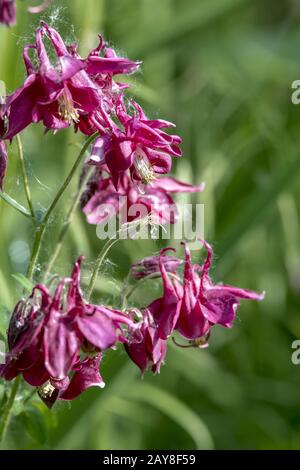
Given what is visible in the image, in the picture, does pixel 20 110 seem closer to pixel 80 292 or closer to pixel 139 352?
pixel 80 292

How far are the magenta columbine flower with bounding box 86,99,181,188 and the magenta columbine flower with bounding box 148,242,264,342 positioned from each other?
0.48 feet

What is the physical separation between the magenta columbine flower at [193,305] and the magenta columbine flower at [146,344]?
0.01 metres

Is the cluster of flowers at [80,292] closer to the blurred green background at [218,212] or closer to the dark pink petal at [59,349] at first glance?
the dark pink petal at [59,349]

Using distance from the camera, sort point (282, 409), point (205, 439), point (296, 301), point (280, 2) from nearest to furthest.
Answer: point (205, 439), point (282, 409), point (296, 301), point (280, 2)

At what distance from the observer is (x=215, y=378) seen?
2574mm

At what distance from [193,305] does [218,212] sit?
154 centimetres

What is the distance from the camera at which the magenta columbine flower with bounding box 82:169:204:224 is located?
54.1 inches

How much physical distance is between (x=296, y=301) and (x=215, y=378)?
0.48 meters

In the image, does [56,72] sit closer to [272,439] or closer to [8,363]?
[8,363]

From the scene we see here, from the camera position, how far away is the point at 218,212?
277 centimetres

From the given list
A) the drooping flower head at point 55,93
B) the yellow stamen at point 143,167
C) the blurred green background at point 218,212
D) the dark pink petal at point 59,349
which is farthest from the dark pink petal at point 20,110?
the blurred green background at point 218,212

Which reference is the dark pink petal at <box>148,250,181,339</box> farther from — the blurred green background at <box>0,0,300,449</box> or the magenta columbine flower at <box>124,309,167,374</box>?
the blurred green background at <box>0,0,300,449</box>

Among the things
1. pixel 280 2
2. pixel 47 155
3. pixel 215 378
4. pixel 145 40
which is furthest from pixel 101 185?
pixel 280 2

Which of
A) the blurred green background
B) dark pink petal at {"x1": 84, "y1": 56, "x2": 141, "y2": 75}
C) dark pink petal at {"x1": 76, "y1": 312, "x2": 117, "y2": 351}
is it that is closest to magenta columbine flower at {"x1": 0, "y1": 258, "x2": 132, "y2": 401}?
dark pink petal at {"x1": 76, "y1": 312, "x2": 117, "y2": 351}
